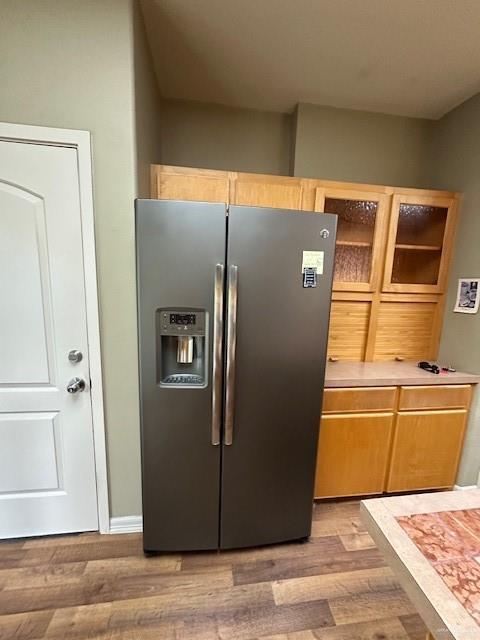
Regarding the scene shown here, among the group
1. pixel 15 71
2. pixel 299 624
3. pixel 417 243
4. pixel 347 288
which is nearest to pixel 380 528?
pixel 299 624

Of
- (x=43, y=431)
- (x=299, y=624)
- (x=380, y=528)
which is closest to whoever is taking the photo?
(x=380, y=528)

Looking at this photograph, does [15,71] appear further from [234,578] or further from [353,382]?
[234,578]

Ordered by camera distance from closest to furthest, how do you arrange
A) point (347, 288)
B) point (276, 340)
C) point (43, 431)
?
point (276, 340), point (43, 431), point (347, 288)

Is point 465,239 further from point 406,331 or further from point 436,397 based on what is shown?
point 436,397

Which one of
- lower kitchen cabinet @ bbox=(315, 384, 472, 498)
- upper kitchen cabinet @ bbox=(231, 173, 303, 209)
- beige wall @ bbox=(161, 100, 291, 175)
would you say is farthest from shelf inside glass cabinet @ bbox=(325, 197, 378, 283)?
lower kitchen cabinet @ bbox=(315, 384, 472, 498)

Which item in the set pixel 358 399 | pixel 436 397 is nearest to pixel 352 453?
pixel 358 399

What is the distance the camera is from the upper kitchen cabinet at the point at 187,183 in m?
1.69

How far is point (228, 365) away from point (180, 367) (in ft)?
0.85

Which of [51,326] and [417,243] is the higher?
[417,243]

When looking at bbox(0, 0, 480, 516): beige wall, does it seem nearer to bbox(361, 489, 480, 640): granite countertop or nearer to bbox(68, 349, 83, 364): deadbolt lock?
bbox(68, 349, 83, 364): deadbolt lock

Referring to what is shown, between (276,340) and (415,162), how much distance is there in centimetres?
203

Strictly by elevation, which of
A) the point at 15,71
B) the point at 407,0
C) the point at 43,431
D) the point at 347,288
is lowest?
the point at 43,431

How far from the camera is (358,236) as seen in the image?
2057 mm

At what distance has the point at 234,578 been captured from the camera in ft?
4.73
